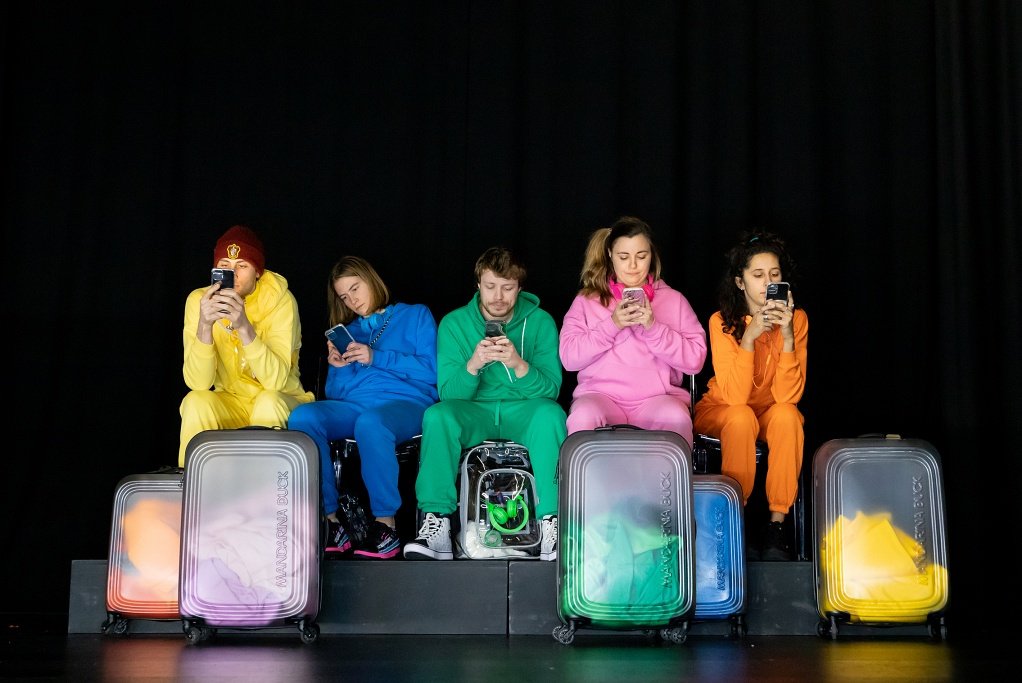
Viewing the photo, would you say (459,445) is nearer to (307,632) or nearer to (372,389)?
(372,389)

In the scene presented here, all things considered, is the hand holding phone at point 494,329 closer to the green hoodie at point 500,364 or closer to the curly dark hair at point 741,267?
the green hoodie at point 500,364

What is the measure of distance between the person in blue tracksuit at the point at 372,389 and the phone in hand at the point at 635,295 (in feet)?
2.27

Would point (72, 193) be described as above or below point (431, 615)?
above

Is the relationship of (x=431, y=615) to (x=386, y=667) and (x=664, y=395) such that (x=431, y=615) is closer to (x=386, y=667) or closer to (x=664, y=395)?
(x=386, y=667)

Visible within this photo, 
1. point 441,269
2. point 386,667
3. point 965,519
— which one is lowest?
point 386,667

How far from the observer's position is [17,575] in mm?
3766

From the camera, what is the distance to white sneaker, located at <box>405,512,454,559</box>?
3109 millimetres

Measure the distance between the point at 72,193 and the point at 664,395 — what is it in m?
2.25

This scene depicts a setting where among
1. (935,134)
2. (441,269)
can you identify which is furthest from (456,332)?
(935,134)

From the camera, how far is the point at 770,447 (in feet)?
10.4

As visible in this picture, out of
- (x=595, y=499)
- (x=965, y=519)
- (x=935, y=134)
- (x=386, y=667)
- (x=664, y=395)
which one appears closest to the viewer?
(x=386, y=667)

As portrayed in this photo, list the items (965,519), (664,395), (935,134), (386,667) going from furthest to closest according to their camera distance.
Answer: (935,134) → (965,519) → (664,395) → (386,667)

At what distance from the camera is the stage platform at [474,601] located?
2.97 meters

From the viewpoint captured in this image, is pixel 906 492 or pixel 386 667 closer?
pixel 386 667
